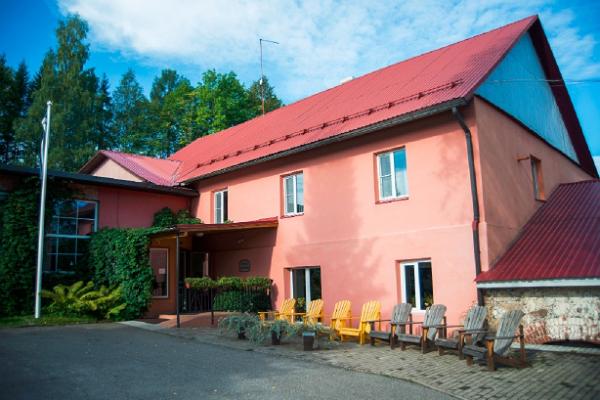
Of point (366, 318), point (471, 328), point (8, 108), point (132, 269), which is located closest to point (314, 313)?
point (366, 318)

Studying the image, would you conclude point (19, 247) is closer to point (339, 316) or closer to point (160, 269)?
point (160, 269)

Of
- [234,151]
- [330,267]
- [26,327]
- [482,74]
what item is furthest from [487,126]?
[26,327]

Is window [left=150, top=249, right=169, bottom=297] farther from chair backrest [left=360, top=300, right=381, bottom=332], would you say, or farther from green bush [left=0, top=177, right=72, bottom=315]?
chair backrest [left=360, top=300, right=381, bottom=332]

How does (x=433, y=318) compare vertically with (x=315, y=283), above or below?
below

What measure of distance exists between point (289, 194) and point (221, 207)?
11.2 feet

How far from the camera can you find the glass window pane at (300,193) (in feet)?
A: 49.3

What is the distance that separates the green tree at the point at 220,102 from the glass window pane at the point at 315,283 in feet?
69.0

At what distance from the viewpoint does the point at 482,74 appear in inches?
472

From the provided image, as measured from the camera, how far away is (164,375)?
7508 mm

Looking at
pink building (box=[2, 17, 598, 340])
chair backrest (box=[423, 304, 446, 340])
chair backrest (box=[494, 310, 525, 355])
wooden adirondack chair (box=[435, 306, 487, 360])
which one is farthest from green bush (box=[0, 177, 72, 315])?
chair backrest (box=[494, 310, 525, 355])

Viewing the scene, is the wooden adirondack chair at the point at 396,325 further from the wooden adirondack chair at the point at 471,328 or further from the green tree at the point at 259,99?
the green tree at the point at 259,99

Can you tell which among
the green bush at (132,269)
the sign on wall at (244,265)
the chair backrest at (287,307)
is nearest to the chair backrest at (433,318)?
the chair backrest at (287,307)

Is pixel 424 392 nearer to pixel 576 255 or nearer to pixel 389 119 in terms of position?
pixel 576 255

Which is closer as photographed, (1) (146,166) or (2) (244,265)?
(2) (244,265)
